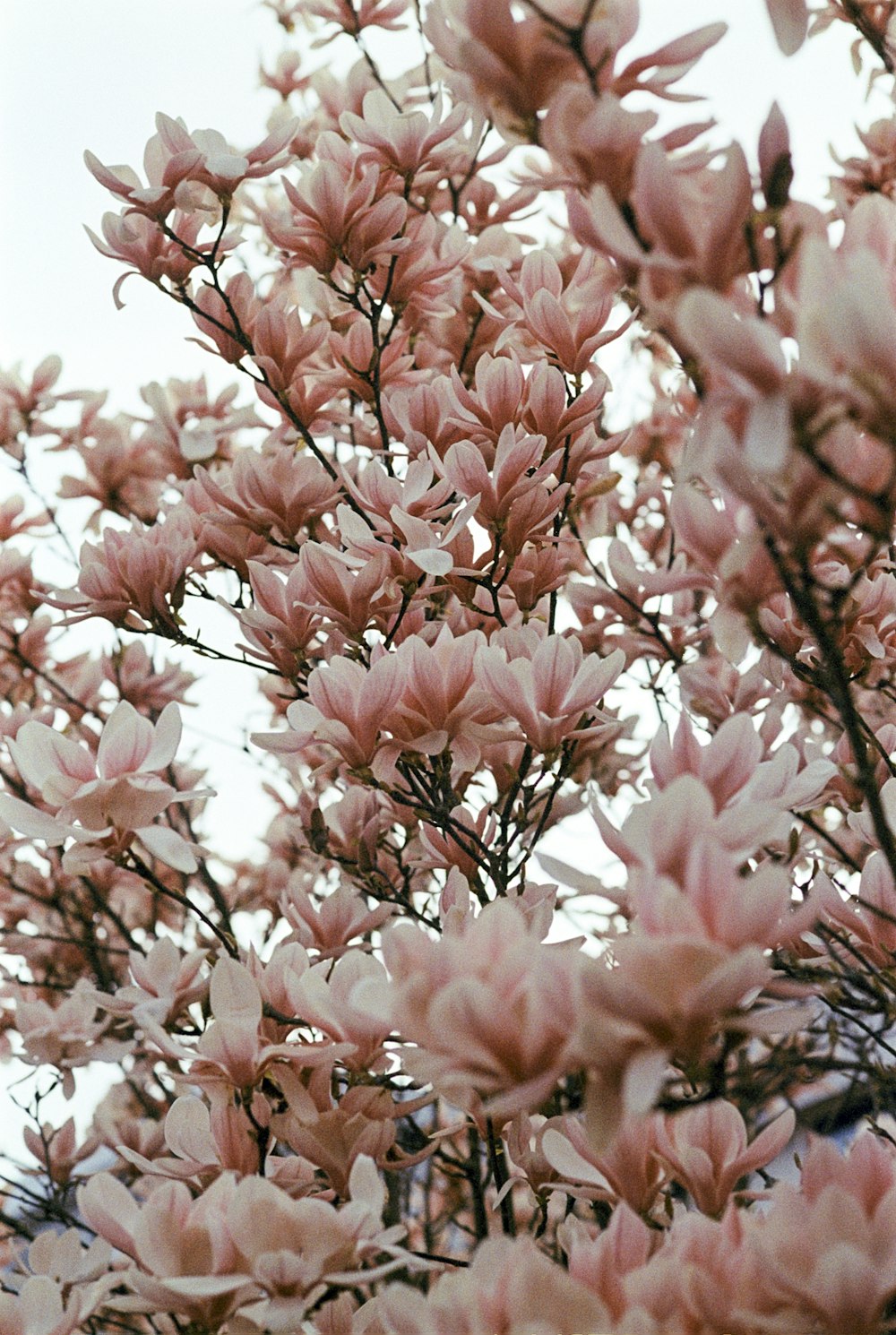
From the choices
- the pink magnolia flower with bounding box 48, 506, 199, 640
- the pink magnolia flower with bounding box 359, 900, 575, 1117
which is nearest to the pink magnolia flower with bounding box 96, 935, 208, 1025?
the pink magnolia flower with bounding box 48, 506, 199, 640

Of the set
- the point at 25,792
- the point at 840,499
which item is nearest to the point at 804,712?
the point at 25,792

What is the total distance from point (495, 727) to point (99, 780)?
1.00 ft

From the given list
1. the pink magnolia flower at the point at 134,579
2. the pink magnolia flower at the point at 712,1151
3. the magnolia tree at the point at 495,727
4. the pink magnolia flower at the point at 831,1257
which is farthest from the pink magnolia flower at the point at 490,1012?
the pink magnolia flower at the point at 134,579

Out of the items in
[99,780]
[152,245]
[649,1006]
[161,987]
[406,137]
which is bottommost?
[649,1006]

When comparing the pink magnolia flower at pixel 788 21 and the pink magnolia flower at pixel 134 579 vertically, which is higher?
the pink magnolia flower at pixel 134 579

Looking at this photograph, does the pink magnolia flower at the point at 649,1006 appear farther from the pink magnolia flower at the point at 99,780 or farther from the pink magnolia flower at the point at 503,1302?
the pink magnolia flower at the point at 99,780

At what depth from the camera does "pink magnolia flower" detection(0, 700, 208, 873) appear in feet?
2.76

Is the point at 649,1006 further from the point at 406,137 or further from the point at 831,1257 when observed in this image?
the point at 406,137

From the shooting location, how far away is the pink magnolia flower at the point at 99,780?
2.76 feet

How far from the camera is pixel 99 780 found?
0.83 metres

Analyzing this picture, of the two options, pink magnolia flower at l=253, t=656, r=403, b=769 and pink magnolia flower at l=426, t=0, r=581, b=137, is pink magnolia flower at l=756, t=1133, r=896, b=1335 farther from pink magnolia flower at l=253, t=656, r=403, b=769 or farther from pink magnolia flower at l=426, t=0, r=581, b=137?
pink magnolia flower at l=426, t=0, r=581, b=137

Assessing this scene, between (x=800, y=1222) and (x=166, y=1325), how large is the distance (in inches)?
35.1

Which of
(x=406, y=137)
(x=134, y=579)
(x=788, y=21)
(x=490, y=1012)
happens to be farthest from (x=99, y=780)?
(x=406, y=137)

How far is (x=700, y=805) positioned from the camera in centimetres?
53
